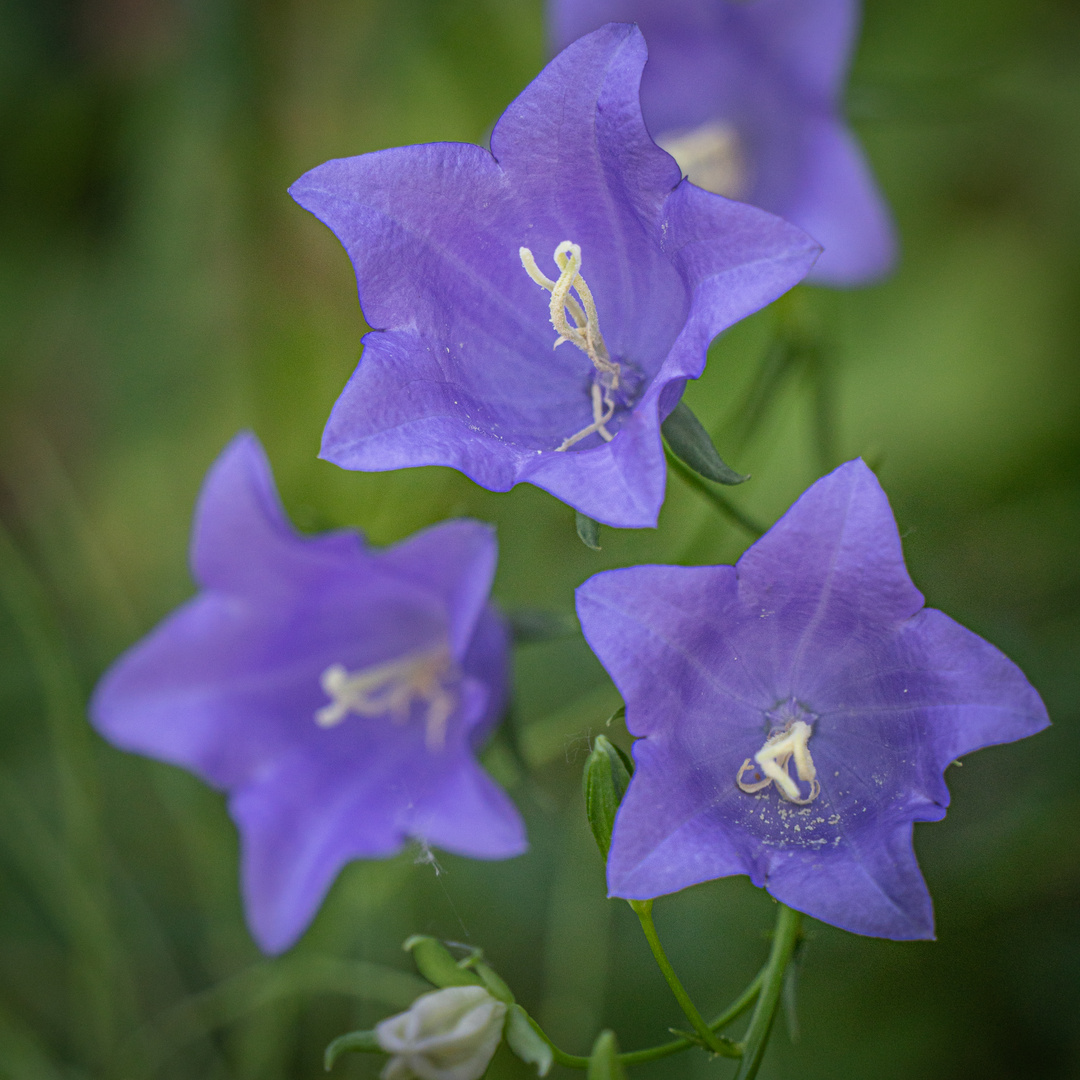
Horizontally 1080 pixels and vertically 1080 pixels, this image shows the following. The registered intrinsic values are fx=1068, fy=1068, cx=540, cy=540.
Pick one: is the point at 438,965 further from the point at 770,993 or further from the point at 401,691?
the point at 401,691

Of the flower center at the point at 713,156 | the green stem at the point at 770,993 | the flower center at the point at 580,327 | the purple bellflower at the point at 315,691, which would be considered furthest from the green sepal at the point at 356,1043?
the flower center at the point at 713,156

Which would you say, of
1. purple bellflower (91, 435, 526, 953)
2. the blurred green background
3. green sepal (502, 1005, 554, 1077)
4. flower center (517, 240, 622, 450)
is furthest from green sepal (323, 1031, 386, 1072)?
flower center (517, 240, 622, 450)

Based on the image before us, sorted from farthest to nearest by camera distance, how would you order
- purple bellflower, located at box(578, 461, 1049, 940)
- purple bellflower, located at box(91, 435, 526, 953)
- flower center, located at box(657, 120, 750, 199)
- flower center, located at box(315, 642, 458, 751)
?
flower center, located at box(657, 120, 750, 199) → flower center, located at box(315, 642, 458, 751) → purple bellflower, located at box(91, 435, 526, 953) → purple bellflower, located at box(578, 461, 1049, 940)

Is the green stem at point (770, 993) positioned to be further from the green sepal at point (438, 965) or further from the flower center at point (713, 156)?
the flower center at point (713, 156)

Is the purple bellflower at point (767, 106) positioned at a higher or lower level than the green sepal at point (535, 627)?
higher

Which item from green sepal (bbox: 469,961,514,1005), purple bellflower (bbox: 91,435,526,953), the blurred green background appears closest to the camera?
green sepal (bbox: 469,961,514,1005)

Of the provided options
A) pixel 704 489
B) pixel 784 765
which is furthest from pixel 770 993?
pixel 704 489

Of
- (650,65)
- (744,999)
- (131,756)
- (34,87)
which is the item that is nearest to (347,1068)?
(131,756)

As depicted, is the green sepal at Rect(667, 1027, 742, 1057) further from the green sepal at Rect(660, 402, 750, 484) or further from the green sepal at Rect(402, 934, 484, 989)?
the green sepal at Rect(660, 402, 750, 484)
